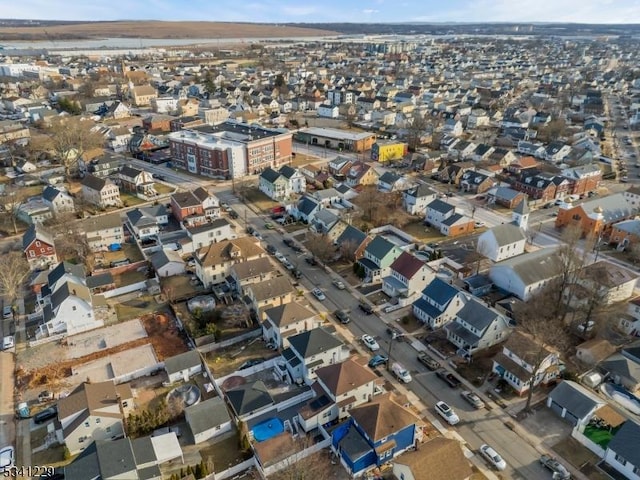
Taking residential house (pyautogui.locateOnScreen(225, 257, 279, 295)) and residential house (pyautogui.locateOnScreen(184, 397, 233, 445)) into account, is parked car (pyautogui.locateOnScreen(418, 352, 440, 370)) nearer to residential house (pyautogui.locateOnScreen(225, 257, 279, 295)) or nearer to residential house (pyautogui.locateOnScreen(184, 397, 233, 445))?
residential house (pyautogui.locateOnScreen(184, 397, 233, 445))

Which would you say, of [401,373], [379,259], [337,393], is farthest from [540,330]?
[379,259]

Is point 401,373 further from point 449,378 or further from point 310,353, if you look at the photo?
point 310,353

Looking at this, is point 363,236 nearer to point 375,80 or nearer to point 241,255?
point 241,255

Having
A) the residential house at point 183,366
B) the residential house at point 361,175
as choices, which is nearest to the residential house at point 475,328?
the residential house at point 183,366

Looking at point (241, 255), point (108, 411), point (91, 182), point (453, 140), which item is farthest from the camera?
point (453, 140)

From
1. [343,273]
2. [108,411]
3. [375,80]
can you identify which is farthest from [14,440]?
[375,80]

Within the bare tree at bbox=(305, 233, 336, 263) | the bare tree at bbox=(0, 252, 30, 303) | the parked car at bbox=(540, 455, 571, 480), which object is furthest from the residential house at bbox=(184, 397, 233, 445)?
the bare tree at bbox=(0, 252, 30, 303)
